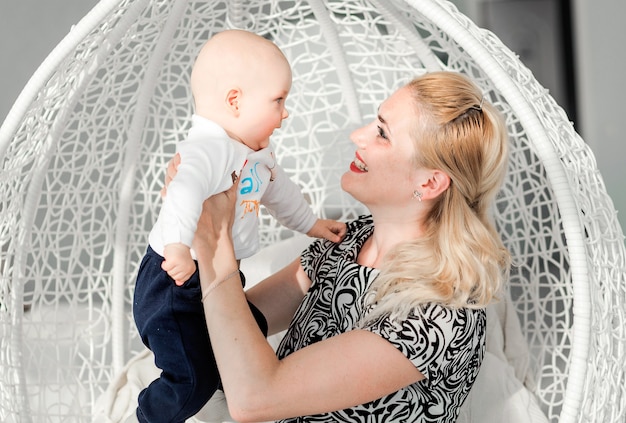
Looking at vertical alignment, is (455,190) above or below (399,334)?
above

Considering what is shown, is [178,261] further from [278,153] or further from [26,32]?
[26,32]

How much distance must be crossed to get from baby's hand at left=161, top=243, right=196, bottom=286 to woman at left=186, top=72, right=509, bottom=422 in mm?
106

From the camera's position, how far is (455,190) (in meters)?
1.47

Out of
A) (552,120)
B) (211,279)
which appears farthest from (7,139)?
(552,120)

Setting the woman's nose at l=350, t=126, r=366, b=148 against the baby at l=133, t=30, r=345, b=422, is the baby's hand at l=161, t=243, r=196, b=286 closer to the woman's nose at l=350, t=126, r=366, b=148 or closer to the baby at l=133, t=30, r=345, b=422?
the baby at l=133, t=30, r=345, b=422

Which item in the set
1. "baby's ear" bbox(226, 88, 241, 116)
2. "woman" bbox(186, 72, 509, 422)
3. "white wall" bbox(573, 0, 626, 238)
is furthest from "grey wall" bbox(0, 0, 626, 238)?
"baby's ear" bbox(226, 88, 241, 116)

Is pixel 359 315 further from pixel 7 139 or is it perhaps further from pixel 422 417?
pixel 7 139

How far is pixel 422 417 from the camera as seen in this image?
4.71 ft

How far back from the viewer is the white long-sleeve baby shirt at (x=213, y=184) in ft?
3.96

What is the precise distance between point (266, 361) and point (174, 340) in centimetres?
19

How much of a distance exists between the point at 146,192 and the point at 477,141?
1170mm

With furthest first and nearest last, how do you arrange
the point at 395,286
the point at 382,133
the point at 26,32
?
1. the point at 26,32
2. the point at 382,133
3. the point at 395,286

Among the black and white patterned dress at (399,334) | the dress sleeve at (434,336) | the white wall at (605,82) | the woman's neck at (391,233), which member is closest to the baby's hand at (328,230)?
the black and white patterned dress at (399,334)

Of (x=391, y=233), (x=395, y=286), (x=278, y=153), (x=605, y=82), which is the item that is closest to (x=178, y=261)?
(x=395, y=286)
